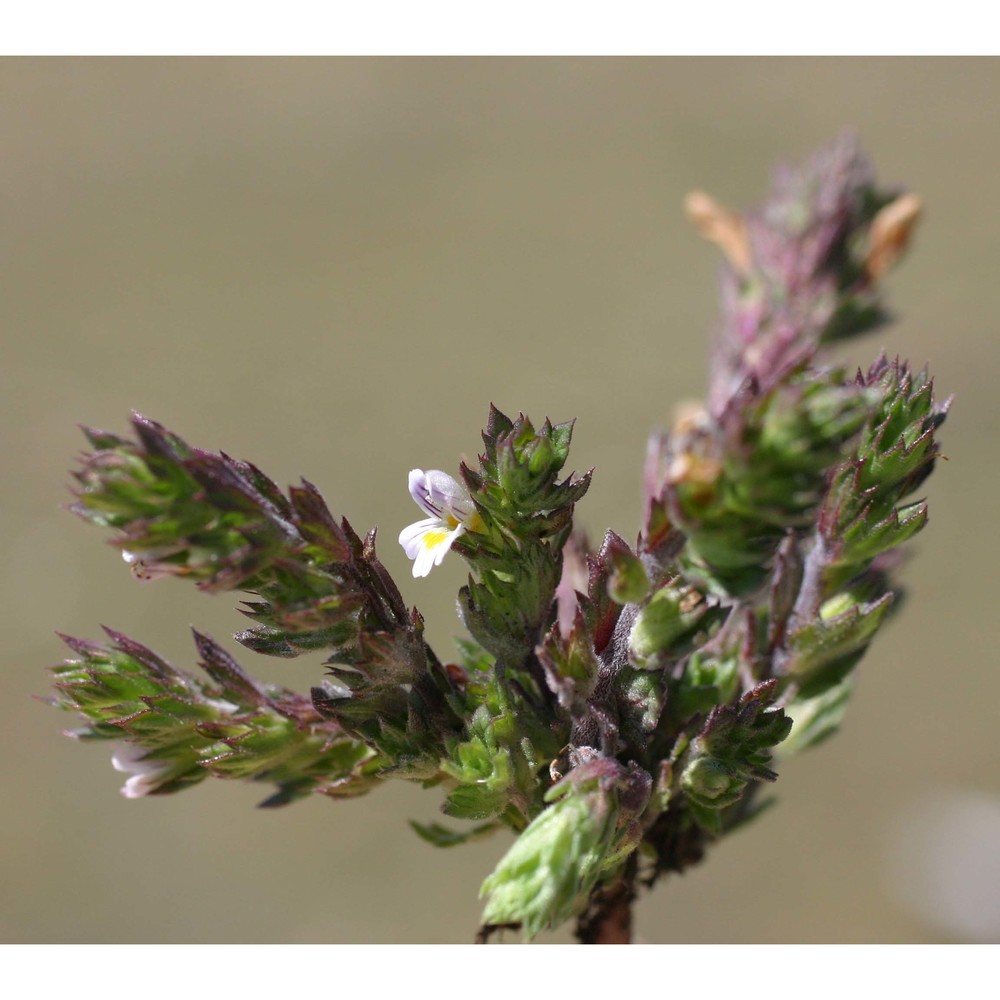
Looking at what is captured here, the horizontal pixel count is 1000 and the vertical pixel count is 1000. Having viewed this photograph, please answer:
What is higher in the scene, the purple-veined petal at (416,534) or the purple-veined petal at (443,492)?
the purple-veined petal at (443,492)

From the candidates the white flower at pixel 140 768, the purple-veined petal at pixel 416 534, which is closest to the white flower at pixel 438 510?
the purple-veined petal at pixel 416 534

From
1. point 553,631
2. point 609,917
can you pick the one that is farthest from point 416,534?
point 609,917

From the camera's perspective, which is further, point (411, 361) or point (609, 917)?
point (411, 361)

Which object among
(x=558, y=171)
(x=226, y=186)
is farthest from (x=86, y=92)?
(x=558, y=171)

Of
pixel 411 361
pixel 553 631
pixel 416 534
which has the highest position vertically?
pixel 411 361

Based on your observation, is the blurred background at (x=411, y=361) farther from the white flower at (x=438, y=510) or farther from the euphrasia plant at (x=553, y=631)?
the white flower at (x=438, y=510)

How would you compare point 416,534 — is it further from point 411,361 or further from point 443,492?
point 411,361

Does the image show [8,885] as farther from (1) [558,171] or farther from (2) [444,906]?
(1) [558,171]
